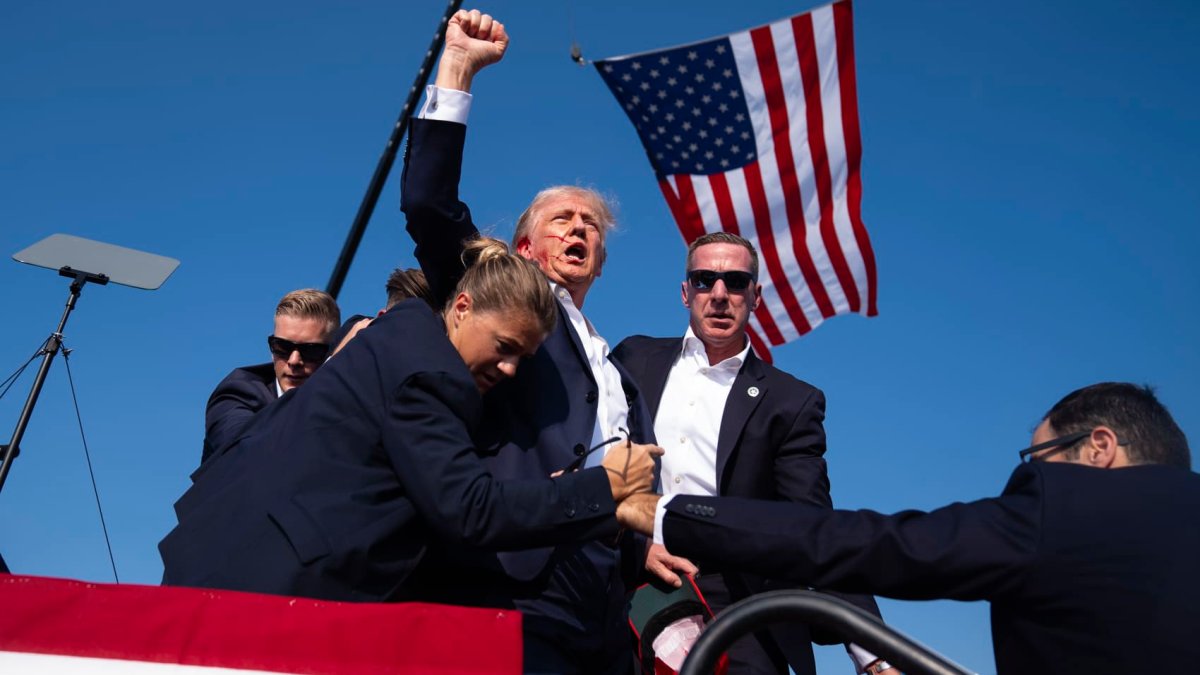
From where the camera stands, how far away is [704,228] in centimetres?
1001

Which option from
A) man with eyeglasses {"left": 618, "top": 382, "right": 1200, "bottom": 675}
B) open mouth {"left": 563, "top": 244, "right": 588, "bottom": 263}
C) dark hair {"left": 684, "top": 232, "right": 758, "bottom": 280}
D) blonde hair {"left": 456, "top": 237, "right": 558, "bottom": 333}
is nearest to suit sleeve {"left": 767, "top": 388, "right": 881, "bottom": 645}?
dark hair {"left": 684, "top": 232, "right": 758, "bottom": 280}

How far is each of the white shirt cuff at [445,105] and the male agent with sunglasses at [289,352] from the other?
1940 millimetres

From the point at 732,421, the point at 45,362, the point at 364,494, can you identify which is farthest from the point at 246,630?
the point at 45,362

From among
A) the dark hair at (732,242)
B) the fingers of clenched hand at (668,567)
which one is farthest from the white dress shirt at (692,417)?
the fingers of clenched hand at (668,567)

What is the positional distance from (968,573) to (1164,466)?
600 mm

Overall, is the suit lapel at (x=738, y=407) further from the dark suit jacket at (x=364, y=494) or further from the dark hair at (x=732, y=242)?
the dark suit jacket at (x=364, y=494)

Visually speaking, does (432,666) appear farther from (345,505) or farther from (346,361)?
(346,361)

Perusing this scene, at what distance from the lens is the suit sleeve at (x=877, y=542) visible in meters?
2.43

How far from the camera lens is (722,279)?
5.03m

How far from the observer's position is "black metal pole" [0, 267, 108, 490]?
6473mm

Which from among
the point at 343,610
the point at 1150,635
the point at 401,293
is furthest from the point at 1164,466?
the point at 401,293

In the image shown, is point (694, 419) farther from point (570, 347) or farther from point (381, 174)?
point (381, 174)

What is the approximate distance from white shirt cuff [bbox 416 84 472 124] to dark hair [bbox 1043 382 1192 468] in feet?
6.52

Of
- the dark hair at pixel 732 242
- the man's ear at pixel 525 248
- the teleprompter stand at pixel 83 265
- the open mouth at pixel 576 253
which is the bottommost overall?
the open mouth at pixel 576 253
